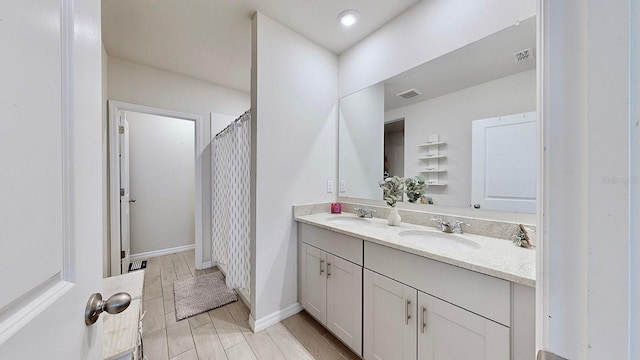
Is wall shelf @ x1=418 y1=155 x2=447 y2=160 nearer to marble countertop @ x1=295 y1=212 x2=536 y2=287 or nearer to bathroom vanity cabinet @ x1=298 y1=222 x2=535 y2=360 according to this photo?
marble countertop @ x1=295 y1=212 x2=536 y2=287

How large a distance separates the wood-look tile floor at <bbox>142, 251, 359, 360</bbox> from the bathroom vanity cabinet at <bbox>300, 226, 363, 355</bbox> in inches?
4.6

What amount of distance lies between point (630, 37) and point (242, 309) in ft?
7.90

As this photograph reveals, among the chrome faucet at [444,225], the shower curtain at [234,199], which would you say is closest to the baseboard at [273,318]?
the shower curtain at [234,199]

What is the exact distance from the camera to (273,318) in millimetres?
1800

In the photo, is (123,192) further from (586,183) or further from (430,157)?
(586,183)

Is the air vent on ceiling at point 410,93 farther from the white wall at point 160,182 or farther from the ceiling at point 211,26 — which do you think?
the white wall at point 160,182

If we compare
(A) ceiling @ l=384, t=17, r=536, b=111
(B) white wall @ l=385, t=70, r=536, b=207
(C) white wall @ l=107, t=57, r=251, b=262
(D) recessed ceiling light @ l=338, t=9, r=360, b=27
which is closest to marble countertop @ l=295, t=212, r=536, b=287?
(B) white wall @ l=385, t=70, r=536, b=207

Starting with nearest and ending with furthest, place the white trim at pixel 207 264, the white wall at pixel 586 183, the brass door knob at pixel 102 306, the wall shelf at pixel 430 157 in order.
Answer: the white wall at pixel 586 183
the brass door knob at pixel 102 306
the wall shelf at pixel 430 157
the white trim at pixel 207 264

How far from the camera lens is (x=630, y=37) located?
233 mm

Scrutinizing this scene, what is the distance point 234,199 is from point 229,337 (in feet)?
3.77

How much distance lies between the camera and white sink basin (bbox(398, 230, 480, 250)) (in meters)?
1.24

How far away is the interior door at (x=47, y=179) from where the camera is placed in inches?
10.9

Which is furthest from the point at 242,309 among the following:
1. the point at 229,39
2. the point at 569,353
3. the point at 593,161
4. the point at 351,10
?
the point at 351,10

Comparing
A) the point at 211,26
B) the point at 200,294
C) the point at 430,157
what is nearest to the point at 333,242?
the point at 430,157
